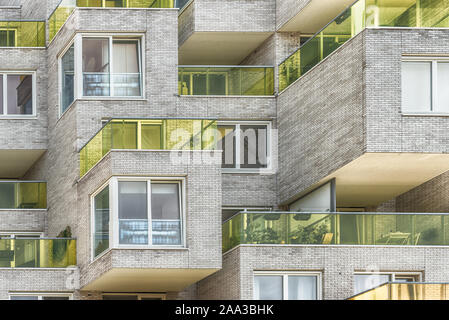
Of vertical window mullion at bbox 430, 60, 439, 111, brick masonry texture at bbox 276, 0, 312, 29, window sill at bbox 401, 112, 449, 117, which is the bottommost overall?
window sill at bbox 401, 112, 449, 117

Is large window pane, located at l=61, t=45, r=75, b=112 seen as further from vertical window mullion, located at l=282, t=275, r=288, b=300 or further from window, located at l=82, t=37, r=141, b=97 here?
vertical window mullion, located at l=282, t=275, r=288, b=300

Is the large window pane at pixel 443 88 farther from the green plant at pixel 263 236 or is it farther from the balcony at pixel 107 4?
the balcony at pixel 107 4

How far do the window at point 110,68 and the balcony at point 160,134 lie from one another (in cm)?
348

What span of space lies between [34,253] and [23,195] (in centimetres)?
435

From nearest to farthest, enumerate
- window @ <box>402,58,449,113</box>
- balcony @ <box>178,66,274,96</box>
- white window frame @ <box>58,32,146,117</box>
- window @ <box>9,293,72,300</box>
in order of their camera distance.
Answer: window @ <box>402,58,449,113</box>, window @ <box>9,293,72,300</box>, white window frame @ <box>58,32,146,117</box>, balcony @ <box>178,66,274,96</box>

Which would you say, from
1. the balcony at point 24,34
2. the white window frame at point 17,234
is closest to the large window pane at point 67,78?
the balcony at point 24,34

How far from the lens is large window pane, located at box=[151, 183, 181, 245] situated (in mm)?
45000

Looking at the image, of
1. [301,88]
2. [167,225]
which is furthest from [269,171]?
[167,225]

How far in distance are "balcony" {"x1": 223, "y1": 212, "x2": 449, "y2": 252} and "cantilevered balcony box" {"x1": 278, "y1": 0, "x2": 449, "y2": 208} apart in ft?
4.51

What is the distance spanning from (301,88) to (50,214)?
8.20 meters

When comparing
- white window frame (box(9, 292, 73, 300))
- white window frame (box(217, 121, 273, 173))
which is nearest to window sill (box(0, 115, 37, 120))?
white window frame (box(217, 121, 273, 173))

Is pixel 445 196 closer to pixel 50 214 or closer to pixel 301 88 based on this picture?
pixel 301 88

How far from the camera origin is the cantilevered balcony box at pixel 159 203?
44812 mm

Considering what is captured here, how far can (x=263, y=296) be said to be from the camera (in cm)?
4484
